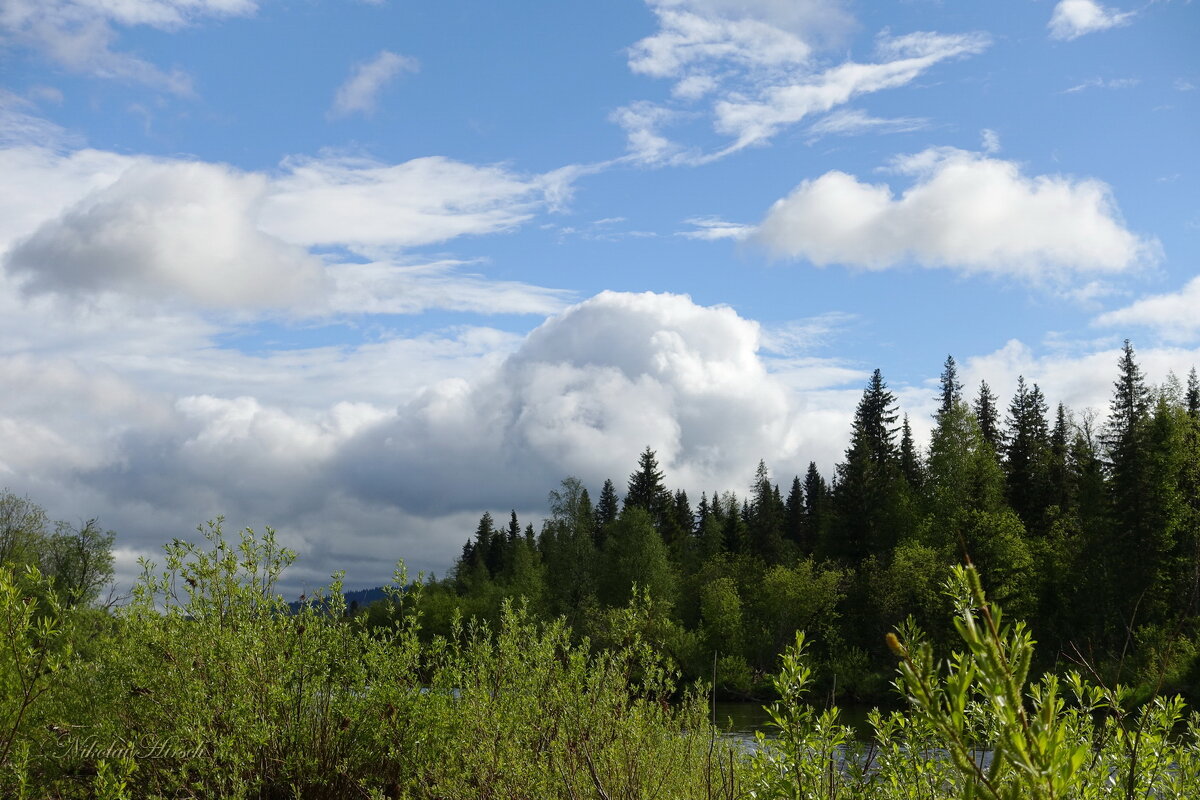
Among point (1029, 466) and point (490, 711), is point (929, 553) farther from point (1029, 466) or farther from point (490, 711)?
point (490, 711)

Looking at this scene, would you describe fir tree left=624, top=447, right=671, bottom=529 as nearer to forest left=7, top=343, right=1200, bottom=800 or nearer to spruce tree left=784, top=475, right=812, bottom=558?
spruce tree left=784, top=475, right=812, bottom=558

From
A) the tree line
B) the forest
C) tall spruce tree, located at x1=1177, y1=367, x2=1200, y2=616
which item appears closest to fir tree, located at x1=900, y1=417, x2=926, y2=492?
the tree line

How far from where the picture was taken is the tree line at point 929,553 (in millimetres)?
38938

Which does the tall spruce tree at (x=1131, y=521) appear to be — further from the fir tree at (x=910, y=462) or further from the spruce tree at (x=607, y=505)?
the spruce tree at (x=607, y=505)

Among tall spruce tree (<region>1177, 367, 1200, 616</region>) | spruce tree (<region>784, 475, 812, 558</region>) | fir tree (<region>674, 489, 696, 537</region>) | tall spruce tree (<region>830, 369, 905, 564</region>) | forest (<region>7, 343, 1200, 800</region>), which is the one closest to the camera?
forest (<region>7, 343, 1200, 800</region>)

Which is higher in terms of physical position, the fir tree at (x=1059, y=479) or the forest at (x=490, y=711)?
the fir tree at (x=1059, y=479)

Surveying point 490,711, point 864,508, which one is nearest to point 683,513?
point 864,508

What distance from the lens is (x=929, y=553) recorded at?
152 ft

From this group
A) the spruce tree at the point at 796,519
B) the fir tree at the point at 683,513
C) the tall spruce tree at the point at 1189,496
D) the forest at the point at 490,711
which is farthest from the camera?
the fir tree at the point at 683,513

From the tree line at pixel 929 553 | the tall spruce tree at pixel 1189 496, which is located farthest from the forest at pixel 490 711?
the tall spruce tree at pixel 1189 496

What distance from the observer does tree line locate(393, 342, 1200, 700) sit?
3894cm

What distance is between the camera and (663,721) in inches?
356

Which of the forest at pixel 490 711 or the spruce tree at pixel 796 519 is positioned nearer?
the forest at pixel 490 711

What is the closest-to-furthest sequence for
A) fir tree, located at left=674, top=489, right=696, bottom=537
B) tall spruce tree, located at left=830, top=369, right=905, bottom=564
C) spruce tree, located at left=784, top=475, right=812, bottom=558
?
tall spruce tree, located at left=830, top=369, right=905, bottom=564 → spruce tree, located at left=784, top=475, right=812, bottom=558 → fir tree, located at left=674, top=489, right=696, bottom=537
